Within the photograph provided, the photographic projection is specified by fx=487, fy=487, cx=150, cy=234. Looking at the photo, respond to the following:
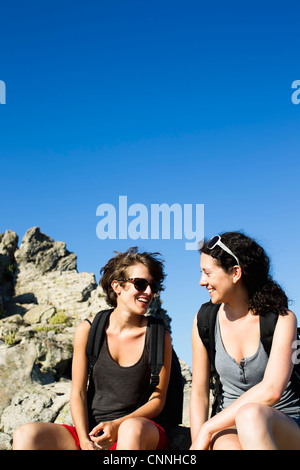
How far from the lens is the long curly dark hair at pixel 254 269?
4109mm

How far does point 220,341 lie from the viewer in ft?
13.8

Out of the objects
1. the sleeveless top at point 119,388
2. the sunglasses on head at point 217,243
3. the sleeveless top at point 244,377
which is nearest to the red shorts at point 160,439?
the sleeveless top at point 119,388

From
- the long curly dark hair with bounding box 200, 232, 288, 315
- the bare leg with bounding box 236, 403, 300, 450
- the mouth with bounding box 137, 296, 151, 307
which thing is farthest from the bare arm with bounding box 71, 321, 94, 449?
the bare leg with bounding box 236, 403, 300, 450

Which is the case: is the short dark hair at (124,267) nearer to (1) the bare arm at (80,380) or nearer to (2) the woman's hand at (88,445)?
(1) the bare arm at (80,380)

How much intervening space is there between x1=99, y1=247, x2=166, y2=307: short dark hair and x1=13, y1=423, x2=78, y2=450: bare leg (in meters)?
1.44

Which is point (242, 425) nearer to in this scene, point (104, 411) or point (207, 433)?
point (207, 433)

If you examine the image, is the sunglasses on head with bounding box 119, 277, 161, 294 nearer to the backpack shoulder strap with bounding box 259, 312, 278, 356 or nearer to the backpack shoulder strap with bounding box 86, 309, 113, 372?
the backpack shoulder strap with bounding box 86, 309, 113, 372

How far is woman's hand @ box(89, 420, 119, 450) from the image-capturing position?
4.11 m

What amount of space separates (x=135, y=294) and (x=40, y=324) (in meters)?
13.5

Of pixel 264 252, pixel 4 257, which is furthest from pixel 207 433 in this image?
pixel 4 257

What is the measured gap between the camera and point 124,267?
4895 millimetres

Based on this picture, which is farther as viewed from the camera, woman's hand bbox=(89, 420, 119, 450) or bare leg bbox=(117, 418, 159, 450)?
woman's hand bbox=(89, 420, 119, 450)

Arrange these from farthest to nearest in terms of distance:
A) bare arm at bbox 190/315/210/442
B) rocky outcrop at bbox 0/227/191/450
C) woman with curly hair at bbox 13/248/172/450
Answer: rocky outcrop at bbox 0/227/191/450, bare arm at bbox 190/315/210/442, woman with curly hair at bbox 13/248/172/450
